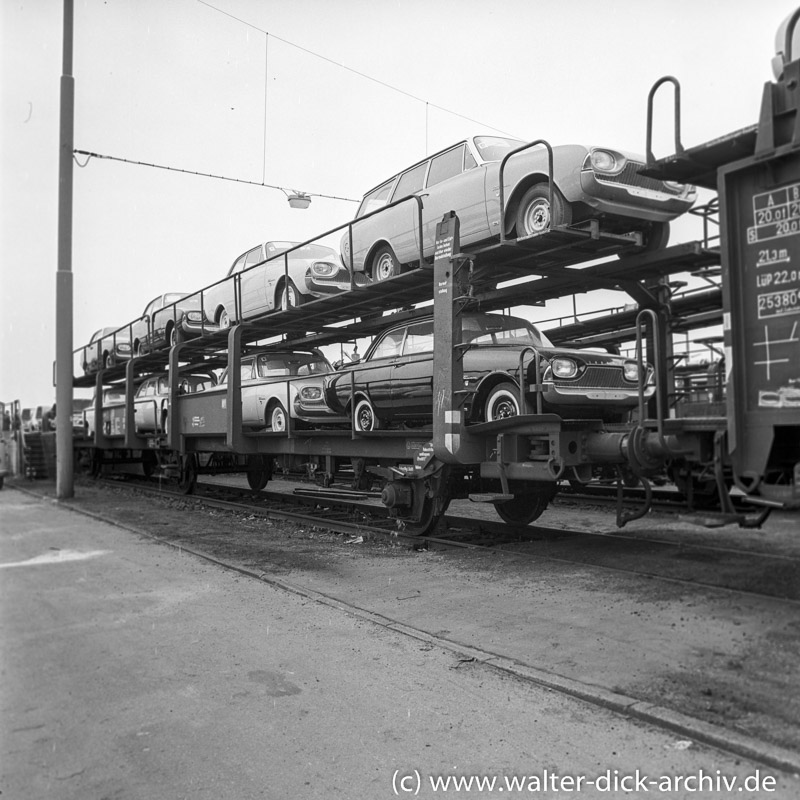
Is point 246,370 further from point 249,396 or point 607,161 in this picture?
point 607,161

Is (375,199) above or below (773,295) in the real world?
above

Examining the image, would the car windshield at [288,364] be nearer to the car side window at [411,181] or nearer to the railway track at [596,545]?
the railway track at [596,545]

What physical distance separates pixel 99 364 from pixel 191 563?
14.6 meters

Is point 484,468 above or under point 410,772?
above

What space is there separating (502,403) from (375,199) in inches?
161

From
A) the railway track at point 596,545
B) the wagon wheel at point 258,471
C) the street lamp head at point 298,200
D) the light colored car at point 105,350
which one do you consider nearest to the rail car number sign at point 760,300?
the railway track at point 596,545

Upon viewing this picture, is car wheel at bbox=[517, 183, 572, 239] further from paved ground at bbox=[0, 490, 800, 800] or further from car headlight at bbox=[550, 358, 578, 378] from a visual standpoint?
paved ground at bbox=[0, 490, 800, 800]

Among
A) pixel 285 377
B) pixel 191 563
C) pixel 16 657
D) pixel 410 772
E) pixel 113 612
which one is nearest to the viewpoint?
pixel 410 772

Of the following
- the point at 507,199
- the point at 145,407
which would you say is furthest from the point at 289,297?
the point at 145,407

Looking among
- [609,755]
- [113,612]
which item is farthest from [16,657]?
[609,755]

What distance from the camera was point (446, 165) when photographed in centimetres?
916

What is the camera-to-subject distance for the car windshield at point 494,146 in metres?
8.68

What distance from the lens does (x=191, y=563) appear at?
323 inches

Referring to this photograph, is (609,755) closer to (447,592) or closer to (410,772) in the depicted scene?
(410,772)
